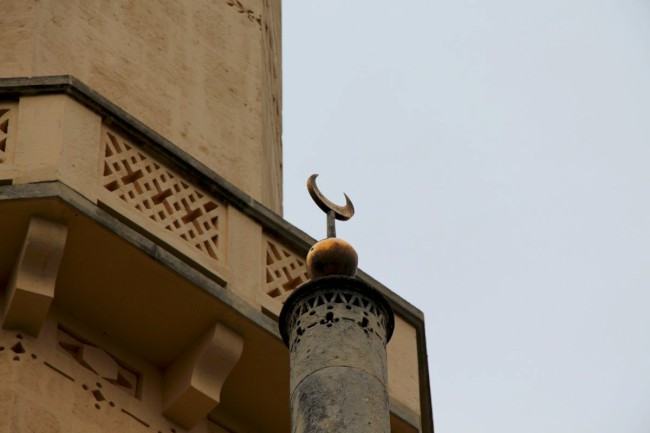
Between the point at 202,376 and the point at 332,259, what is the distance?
2.02m

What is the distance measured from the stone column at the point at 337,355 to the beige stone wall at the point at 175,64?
3326 millimetres

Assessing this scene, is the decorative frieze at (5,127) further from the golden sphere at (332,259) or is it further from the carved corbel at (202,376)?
the golden sphere at (332,259)

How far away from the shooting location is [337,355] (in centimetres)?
835

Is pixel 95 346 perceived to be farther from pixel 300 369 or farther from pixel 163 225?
pixel 300 369

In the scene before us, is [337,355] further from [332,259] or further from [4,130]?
[4,130]

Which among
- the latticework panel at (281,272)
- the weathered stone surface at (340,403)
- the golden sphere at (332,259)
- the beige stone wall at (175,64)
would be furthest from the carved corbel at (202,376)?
the weathered stone surface at (340,403)

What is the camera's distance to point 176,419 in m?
10.4

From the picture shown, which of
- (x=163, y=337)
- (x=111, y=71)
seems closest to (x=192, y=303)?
(x=163, y=337)

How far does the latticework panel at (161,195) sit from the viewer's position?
413 inches

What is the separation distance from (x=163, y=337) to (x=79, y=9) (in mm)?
2337

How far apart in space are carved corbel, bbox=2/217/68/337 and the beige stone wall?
1504 millimetres

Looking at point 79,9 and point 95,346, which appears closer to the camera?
point 95,346

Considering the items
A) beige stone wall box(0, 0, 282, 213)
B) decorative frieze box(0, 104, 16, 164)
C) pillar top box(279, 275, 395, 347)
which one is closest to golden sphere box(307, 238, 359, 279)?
pillar top box(279, 275, 395, 347)

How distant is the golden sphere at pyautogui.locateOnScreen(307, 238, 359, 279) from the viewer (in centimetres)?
870
